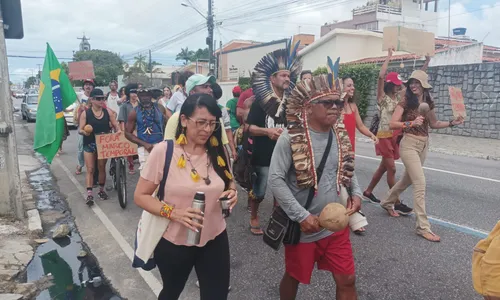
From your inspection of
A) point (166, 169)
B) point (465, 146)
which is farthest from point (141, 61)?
point (166, 169)

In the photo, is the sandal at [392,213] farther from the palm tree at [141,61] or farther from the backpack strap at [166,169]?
the palm tree at [141,61]

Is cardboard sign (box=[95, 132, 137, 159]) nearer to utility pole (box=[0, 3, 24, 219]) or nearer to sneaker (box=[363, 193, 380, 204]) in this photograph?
utility pole (box=[0, 3, 24, 219])

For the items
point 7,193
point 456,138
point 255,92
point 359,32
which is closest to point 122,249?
point 7,193

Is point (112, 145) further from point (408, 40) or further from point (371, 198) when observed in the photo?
point (408, 40)

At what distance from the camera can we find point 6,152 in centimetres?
498

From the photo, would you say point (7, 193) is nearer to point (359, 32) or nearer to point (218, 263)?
point (218, 263)

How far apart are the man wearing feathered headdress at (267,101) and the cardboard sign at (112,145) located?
8.45 feet

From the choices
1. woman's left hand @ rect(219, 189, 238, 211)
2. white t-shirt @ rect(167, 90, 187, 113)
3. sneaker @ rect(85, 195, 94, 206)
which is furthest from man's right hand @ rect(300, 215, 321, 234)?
sneaker @ rect(85, 195, 94, 206)

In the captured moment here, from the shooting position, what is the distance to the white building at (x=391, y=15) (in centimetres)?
4695

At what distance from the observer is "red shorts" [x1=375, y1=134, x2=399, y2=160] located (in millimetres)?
5680

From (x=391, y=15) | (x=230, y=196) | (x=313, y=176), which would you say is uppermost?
(x=391, y=15)

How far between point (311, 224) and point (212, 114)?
0.94 meters

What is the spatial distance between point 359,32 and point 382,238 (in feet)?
83.1

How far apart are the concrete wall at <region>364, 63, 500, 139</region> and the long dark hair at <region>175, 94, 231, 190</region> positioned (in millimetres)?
13237
